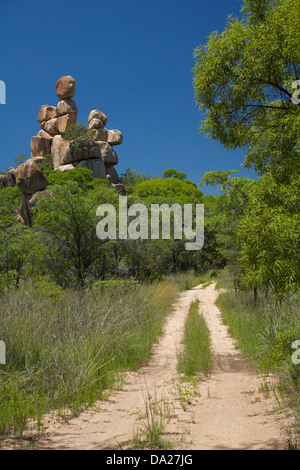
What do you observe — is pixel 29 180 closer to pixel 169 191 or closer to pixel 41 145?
pixel 41 145

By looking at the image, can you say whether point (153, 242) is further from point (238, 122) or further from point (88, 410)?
point (88, 410)

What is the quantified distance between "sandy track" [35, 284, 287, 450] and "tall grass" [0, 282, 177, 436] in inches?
11.8

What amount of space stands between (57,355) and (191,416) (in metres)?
2.09

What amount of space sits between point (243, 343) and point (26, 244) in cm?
753

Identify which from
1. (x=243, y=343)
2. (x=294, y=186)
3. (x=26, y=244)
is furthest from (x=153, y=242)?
(x=294, y=186)

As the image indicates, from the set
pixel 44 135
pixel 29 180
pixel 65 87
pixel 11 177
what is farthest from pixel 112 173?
pixel 29 180

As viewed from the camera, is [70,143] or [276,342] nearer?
[276,342]

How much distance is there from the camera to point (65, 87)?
2132 inches

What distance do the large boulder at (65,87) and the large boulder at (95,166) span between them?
42.2 feet

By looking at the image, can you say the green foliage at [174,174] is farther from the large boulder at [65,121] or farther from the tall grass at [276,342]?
the tall grass at [276,342]

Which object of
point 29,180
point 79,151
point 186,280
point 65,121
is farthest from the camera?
point 65,121

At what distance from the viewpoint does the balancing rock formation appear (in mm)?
48491

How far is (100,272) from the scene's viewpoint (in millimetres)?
15789

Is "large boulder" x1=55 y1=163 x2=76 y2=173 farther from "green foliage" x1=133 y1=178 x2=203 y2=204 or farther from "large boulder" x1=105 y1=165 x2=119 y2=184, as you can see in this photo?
"green foliage" x1=133 y1=178 x2=203 y2=204
